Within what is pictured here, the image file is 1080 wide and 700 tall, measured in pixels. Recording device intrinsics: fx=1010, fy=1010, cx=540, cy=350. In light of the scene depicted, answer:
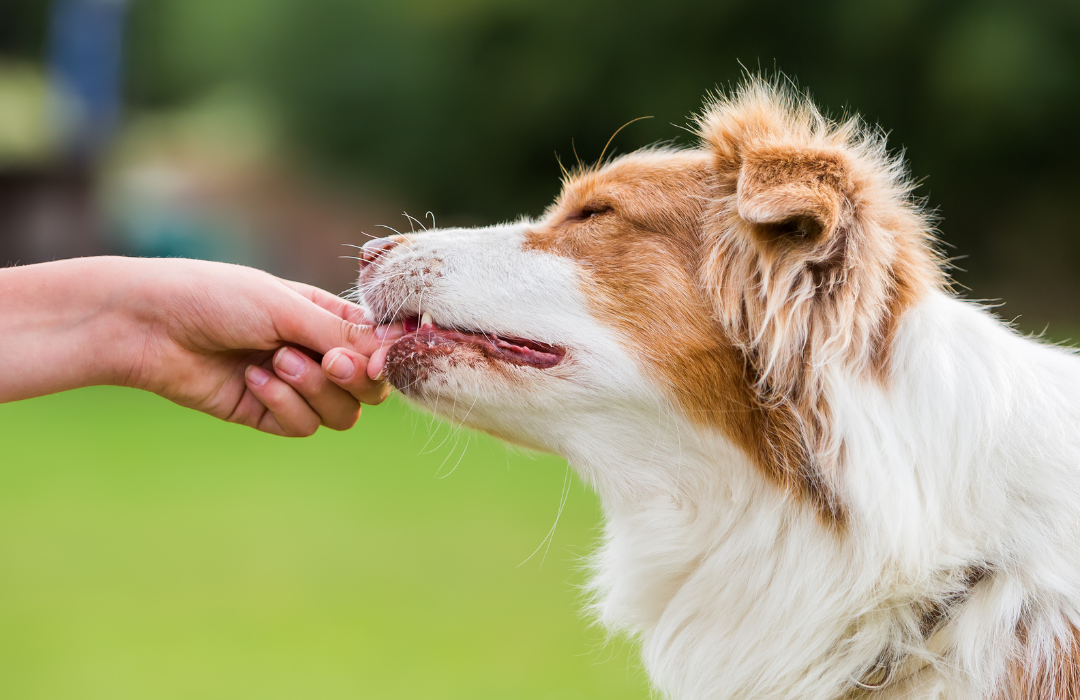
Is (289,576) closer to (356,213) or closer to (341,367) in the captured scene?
(341,367)

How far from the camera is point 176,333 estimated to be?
10.4 feet

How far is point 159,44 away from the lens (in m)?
35.3

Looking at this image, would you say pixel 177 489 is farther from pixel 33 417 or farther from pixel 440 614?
pixel 33 417

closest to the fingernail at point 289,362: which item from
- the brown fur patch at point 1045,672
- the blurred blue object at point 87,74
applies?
the brown fur patch at point 1045,672

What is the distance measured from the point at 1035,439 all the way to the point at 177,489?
334 inches

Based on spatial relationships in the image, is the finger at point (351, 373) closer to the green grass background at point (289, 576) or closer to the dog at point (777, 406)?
the dog at point (777, 406)

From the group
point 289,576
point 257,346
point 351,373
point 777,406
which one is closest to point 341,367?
point 351,373

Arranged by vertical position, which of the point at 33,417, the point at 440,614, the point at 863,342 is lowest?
the point at 33,417

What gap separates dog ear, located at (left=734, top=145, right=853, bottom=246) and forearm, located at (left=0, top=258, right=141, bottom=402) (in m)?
1.88

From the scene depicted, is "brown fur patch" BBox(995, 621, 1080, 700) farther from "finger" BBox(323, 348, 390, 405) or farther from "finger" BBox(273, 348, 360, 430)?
"finger" BBox(273, 348, 360, 430)

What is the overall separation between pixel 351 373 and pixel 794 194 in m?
1.44

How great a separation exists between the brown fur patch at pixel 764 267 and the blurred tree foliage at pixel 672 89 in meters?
13.2

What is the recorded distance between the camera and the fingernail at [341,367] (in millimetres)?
3053

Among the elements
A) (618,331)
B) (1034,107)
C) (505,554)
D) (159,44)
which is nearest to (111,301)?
(618,331)
